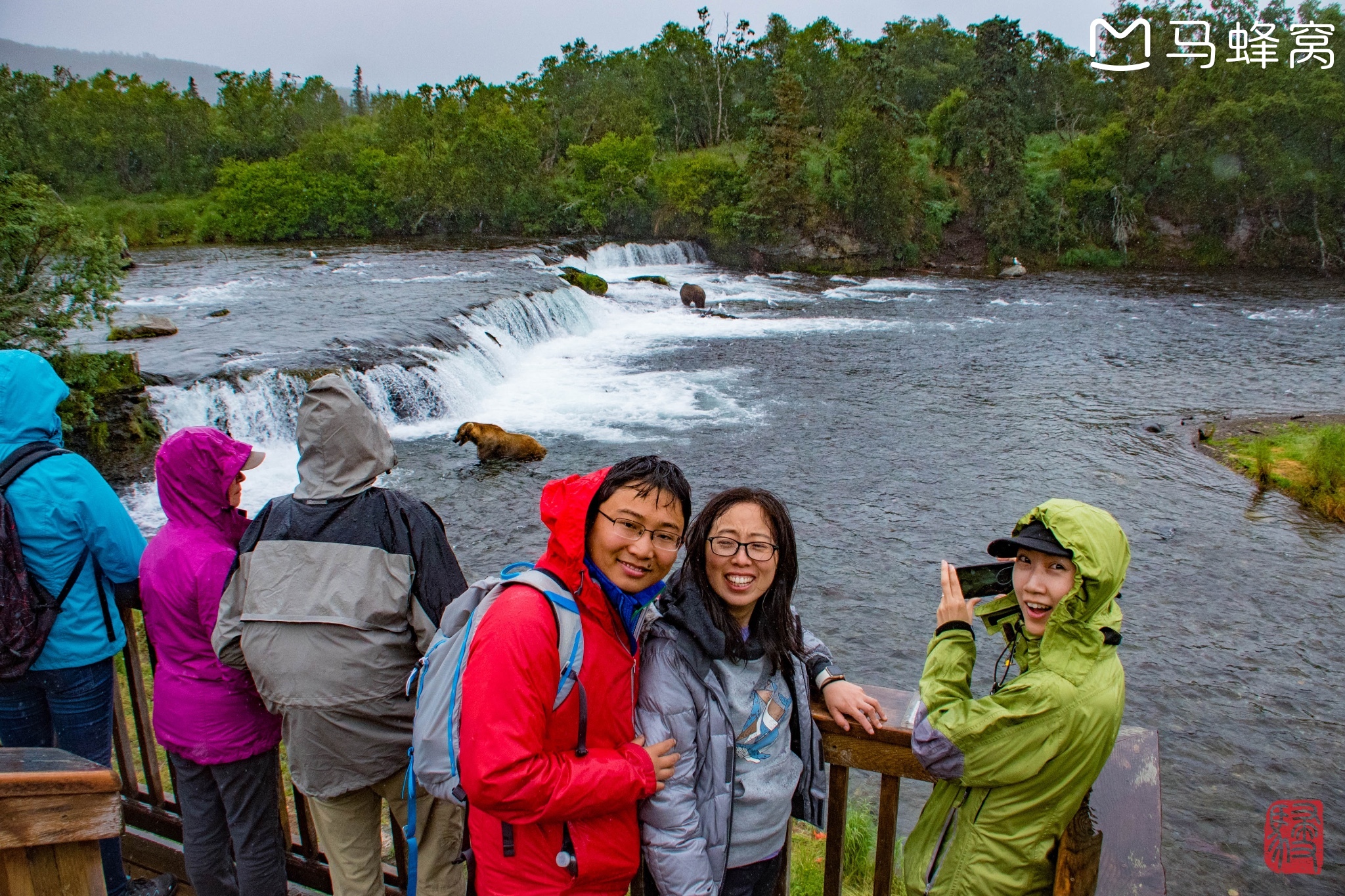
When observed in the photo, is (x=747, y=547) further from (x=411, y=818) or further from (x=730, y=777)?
(x=411, y=818)

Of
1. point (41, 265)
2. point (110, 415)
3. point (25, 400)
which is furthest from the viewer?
point (110, 415)

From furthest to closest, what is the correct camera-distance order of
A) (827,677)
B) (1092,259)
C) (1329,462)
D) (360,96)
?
(360,96) < (1092,259) < (1329,462) < (827,677)

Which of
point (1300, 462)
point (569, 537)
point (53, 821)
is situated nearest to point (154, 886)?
point (53, 821)

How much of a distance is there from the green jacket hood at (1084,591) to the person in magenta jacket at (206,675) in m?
2.29

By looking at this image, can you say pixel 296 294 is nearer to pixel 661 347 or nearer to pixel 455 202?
pixel 661 347

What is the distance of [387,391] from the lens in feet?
47.9

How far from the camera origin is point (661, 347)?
20078mm

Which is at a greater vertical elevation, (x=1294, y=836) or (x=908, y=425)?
(x=908, y=425)

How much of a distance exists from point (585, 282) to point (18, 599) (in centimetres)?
2389

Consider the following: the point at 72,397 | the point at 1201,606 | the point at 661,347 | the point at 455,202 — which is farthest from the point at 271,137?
the point at 1201,606

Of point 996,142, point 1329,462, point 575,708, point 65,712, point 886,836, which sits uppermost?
point 996,142

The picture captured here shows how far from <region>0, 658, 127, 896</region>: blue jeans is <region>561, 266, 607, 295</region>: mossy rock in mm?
23115

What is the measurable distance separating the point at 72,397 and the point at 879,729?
39.5 ft

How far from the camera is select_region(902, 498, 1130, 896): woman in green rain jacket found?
203 cm
